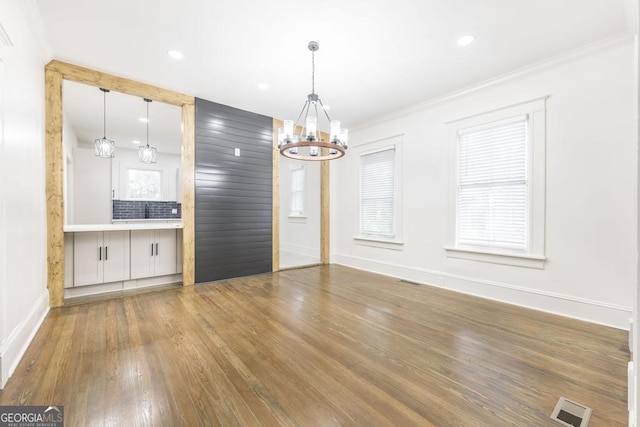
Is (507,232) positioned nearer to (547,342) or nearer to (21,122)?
(547,342)

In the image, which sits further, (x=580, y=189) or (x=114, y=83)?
(x=114, y=83)

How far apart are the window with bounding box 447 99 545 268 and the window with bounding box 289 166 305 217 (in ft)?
13.4

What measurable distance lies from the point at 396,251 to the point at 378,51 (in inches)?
126

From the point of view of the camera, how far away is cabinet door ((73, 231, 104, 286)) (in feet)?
11.5

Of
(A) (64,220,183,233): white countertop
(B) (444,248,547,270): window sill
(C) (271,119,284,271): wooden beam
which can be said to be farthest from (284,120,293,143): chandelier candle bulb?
(B) (444,248,547,270): window sill

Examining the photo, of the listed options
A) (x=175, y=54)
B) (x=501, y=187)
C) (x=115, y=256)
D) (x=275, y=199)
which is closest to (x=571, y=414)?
(x=501, y=187)

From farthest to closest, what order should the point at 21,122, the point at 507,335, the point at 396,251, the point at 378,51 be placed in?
the point at 396,251
the point at 378,51
the point at 507,335
the point at 21,122

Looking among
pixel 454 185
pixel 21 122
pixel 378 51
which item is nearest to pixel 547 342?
pixel 454 185

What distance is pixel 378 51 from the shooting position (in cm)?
302

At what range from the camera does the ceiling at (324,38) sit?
7.86ft

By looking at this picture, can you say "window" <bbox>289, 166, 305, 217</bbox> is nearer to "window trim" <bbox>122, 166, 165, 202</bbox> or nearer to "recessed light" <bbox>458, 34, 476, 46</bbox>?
"window trim" <bbox>122, 166, 165, 202</bbox>

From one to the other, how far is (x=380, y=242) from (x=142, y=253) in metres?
3.97

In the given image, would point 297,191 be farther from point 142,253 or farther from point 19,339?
point 19,339

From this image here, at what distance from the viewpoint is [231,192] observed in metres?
4.63
